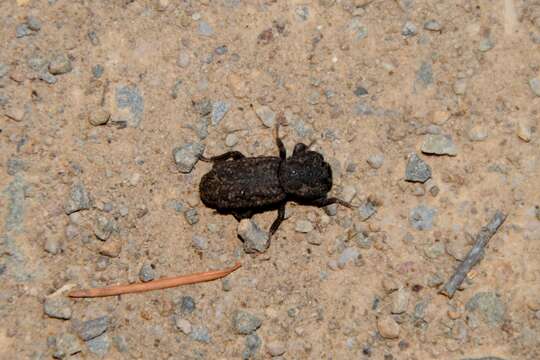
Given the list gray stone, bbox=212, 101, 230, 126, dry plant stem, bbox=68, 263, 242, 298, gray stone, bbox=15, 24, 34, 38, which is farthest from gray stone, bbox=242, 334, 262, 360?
gray stone, bbox=15, 24, 34, 38

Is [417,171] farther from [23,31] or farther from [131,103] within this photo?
[23,31]

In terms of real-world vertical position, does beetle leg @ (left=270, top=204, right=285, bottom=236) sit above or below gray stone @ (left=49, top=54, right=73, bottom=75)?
below

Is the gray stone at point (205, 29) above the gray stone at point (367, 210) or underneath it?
above

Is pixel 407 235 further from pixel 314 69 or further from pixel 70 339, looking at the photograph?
pixel 70 339

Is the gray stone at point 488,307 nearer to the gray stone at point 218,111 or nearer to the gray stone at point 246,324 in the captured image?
the gray stone at point 246,324

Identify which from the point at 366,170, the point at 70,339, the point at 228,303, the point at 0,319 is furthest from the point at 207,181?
the point at 0,319

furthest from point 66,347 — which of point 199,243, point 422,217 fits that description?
point 422,217

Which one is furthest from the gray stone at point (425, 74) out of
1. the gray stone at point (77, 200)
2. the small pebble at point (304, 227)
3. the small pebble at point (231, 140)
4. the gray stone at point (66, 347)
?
the gray stone at point (66, 347)

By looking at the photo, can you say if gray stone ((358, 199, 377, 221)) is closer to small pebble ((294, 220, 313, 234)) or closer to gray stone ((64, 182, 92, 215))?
small pebble ((294, 220, 313, 234))
